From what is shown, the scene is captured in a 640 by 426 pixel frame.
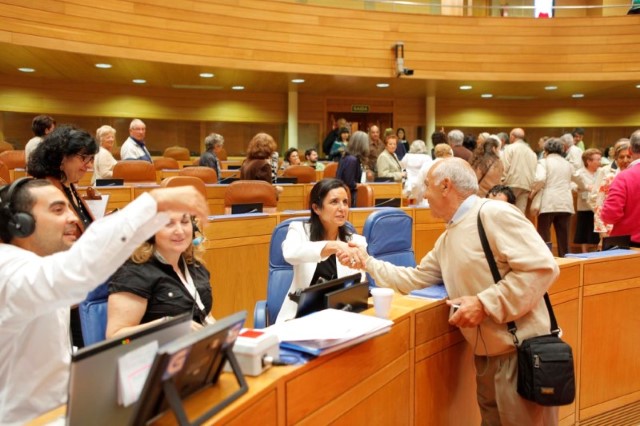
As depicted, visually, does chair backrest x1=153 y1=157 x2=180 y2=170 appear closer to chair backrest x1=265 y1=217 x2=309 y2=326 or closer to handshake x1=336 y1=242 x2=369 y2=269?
chair backrest x1=265 y1=217 x2=309 y2=326

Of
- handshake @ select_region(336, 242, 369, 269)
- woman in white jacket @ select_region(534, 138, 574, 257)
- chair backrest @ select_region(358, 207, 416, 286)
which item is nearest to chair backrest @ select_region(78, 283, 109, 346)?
handshake @ select_region(336, 242, 369, 269)

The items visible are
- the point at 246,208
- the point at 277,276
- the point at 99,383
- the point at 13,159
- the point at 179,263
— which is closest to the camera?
the point at 99,383

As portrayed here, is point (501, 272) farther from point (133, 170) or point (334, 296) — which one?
point (133, 170)

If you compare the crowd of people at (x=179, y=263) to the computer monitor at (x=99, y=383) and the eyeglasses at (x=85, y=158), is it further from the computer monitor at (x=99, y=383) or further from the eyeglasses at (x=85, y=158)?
the computer monitor at (x=99, y=383)

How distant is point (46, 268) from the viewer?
1.40 metres

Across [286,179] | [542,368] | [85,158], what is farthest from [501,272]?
[286,179]

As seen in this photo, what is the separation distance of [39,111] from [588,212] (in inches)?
403

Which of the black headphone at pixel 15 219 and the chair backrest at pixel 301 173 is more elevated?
the chair backrest at pixel 301 173

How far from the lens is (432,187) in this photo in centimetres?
248

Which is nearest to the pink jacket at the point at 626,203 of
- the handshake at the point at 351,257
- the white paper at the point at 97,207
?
the handshake at the point at 351,257

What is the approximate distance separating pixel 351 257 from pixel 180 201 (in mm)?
1470

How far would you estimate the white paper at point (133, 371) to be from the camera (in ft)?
4.26

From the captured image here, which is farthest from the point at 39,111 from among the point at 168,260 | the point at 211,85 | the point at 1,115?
the point at 168,260

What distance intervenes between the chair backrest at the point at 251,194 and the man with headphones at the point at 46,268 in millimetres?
3500
